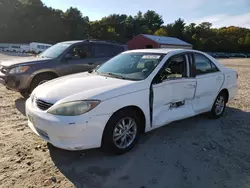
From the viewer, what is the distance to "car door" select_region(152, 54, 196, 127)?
3.84 metres

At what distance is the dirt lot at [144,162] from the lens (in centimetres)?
290

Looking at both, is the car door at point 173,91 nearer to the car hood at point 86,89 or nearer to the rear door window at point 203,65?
the rear door window at point 203,65

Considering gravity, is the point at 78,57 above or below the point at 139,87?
above

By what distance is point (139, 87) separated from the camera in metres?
3.56

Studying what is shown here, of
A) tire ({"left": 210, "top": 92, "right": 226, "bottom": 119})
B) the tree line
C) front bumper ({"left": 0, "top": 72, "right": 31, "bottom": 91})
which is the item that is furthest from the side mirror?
the tree line

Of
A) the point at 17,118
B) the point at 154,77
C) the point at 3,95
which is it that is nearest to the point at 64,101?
the point at 154,77

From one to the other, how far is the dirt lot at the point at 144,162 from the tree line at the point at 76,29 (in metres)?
56.9

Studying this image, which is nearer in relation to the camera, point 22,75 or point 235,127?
point 235,127

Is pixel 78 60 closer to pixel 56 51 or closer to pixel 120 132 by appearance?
pixel 56 51

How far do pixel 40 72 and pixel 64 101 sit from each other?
3.56 metres

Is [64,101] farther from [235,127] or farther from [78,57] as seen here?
[78,57]

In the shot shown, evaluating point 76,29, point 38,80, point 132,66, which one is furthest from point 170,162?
point 76,29

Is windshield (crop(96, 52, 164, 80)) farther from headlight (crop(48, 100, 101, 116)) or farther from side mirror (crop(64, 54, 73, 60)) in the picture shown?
side mirror (crop(64, 54, 73, 60))

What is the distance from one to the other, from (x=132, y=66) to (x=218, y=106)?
2397mm
